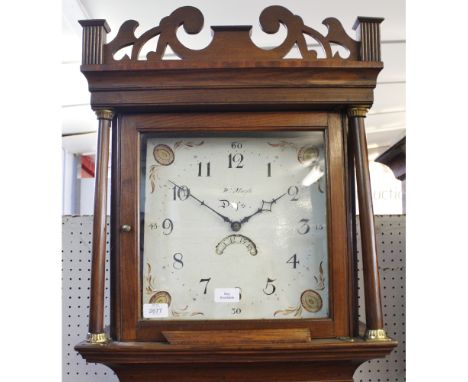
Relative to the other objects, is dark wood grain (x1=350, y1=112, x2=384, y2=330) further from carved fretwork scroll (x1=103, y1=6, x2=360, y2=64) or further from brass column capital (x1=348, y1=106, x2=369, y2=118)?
carved fretwork scroll (x1=103, y1=6, x2=360, y2=64)

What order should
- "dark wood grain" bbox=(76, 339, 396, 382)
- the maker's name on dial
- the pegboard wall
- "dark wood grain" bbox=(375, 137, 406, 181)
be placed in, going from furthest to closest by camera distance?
"dark wood grain" bbox=(375, 137, 406, 181) → the pegboard wall → the maker's name on dial → "dark wood grain" bbox=(76, 339, 396, 382)

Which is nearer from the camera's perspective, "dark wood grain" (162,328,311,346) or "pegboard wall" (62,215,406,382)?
"dark wood grain" (162,328,311,346)

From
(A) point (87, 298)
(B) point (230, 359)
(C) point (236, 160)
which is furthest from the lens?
(A) point (87, 298)

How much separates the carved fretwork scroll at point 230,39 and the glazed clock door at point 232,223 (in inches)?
4.1

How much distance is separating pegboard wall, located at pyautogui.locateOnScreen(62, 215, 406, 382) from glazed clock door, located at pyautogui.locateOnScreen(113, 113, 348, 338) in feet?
0.97

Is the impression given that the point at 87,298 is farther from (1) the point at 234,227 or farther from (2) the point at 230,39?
(2) the point at 230,39

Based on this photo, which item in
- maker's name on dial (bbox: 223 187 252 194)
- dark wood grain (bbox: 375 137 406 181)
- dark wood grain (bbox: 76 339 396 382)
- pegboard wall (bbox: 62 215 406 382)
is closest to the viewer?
dark wood grain (bbox: 76 339 396 382)

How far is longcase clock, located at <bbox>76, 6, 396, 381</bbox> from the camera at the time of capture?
3.29ft

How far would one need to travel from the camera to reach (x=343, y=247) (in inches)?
40.5

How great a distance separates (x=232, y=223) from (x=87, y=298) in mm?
445

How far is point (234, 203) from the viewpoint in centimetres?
107

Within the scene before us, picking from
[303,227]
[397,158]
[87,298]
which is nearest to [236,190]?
[303,227]

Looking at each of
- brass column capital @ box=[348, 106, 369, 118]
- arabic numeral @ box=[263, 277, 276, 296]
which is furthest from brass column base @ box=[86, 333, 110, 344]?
brass column capital @ box=[348, 106, 369, 118]
